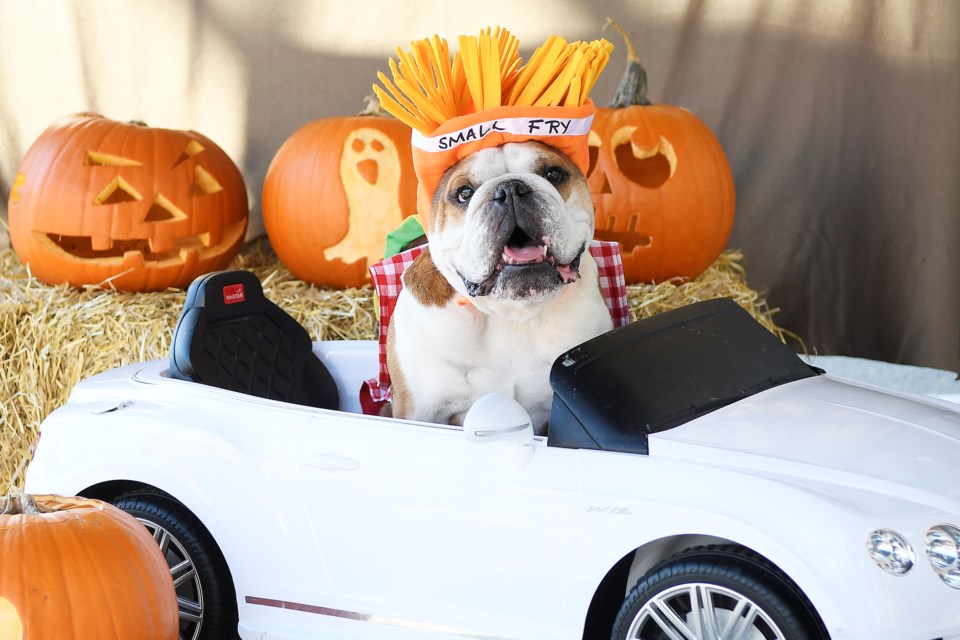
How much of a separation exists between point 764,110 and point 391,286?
262 centimetres

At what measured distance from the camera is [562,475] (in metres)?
1.85

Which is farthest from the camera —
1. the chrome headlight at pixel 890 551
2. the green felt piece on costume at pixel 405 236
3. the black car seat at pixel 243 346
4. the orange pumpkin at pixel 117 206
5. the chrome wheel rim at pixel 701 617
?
the orange pumpkin at pixel 117 206

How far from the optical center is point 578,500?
5.96ft

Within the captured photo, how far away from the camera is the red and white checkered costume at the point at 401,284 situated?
9.20 ft

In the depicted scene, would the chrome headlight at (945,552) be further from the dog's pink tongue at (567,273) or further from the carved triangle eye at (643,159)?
the carved triangle eye at (643,159)

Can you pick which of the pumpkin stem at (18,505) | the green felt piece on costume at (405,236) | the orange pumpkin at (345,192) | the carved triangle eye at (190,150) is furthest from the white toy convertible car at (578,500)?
the carved triangle eye at (190,150)

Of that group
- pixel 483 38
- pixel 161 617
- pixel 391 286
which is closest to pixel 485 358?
pixel 391 286

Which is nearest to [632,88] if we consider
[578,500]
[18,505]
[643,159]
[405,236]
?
[643,159]

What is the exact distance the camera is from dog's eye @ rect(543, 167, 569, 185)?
2242 millimetres

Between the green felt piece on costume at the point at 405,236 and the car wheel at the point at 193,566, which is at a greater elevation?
the green felt piece on costume at the point at 405,236

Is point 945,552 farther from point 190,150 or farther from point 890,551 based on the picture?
point 190,150

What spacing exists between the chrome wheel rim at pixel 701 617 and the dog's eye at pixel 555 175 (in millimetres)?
955

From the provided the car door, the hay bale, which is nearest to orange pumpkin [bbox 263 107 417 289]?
the hay bale

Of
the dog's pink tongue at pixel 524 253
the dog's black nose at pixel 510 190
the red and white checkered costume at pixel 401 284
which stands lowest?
the red and white checkered costume at pixel 401 284
